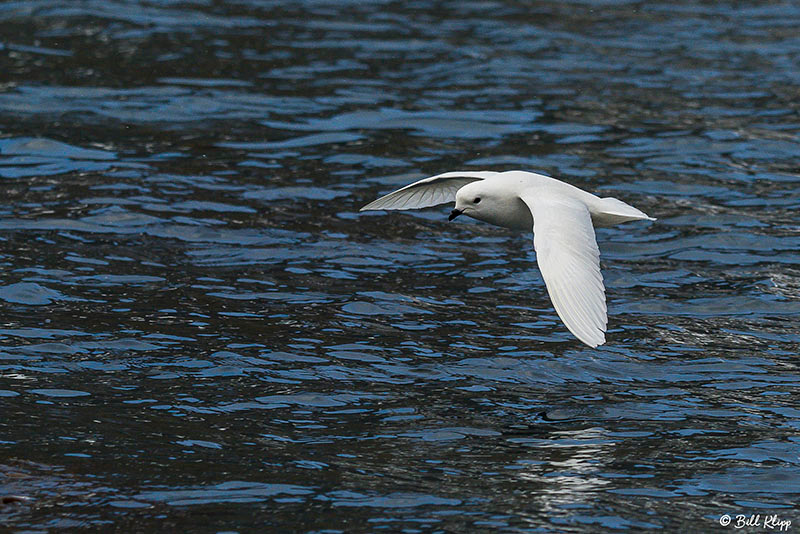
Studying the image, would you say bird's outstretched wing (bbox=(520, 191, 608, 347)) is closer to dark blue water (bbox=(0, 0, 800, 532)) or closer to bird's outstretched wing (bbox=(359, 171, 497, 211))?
dark blue water (bbox=(0, 0, 800, 532))

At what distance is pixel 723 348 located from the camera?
A: 8211mm

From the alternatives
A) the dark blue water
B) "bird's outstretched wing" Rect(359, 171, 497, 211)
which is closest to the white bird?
"bird's outstretched wing" Rect(359, 171, 497, 211)

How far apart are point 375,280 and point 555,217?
89.0 inches

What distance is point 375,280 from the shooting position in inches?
372

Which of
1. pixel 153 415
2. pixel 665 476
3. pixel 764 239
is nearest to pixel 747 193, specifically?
pixel 764 239

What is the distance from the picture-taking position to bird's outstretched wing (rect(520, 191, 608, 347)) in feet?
21.8

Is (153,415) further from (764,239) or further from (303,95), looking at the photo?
(303,95)

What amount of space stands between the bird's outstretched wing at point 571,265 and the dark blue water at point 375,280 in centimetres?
62

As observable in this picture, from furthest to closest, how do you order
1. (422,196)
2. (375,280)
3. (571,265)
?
1. (375,280)
2. (422,196)
3. (571,265)

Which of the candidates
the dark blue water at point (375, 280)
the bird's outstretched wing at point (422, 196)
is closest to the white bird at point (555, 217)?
the bird's outstretched wing at point (422, 196)

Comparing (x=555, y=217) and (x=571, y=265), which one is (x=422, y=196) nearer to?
(x=555, y=217)

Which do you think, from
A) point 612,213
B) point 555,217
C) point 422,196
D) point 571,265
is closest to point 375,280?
point 422,196

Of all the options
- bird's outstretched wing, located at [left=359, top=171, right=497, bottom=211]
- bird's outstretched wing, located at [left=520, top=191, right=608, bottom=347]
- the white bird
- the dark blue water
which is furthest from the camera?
bird's outstretched wing, located at [left=359, top=171, right=497, bottom=211]

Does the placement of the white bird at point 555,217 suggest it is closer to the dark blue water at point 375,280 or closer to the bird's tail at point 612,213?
the bird's tail at point 612,213
